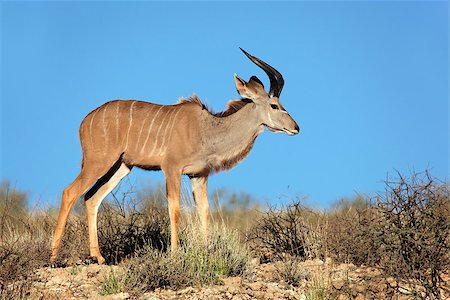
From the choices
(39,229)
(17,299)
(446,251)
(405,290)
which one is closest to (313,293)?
(405,290)

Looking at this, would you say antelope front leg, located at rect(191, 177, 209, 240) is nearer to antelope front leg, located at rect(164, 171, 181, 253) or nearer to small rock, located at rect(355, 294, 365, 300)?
antelope front leg, located at rect(164, 171, 181, 253)

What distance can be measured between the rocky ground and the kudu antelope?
142 centimetres

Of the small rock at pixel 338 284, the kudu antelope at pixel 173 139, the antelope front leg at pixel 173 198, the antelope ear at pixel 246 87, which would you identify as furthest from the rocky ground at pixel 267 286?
the antelope ear at pixel 246 87

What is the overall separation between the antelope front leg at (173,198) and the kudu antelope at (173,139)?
1 cm

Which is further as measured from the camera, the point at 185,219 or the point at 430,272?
the point at 185,219

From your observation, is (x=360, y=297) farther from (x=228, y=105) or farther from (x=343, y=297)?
(x=228, y=105)

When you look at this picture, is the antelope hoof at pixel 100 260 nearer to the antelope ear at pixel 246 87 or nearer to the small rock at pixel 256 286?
the small rock at pixel 256 286

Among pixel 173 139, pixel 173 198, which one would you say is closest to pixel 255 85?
pixel 173 139

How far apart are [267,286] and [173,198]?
2252 mm

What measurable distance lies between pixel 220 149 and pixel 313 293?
3315mm

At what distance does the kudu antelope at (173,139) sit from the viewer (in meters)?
11.0

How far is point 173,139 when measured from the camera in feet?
36.6

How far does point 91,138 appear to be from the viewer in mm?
11219

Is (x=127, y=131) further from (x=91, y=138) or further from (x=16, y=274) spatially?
(x=16, y=274)
